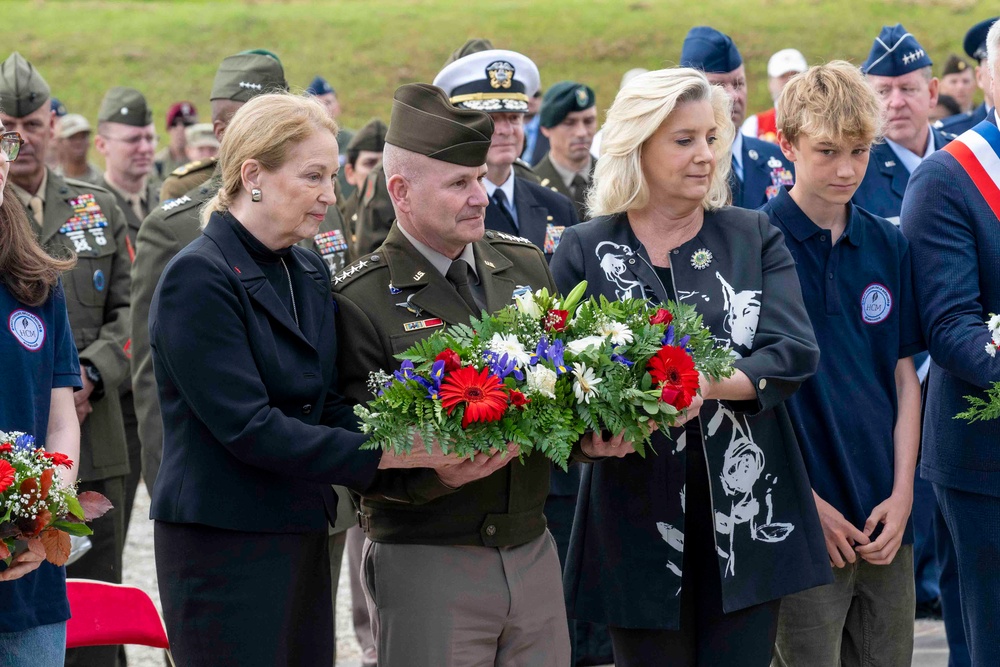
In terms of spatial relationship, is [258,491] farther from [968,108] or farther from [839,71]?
[968,108]

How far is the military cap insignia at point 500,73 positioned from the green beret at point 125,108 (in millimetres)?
3992

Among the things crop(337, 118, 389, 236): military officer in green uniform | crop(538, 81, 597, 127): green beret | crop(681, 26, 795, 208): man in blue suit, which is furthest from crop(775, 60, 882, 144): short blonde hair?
crop(337, 118, 389, 236): military officer in green uniform

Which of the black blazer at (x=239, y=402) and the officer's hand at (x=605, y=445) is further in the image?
the officer's hand at (x=605, y=445)

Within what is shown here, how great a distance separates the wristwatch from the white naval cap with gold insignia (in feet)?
6.25

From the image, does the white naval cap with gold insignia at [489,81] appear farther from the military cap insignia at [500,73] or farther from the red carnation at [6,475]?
the red carnation at [6,475]

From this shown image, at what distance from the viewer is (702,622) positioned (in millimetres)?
3604

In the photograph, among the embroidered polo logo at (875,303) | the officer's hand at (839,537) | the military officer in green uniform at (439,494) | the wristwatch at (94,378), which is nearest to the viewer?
the military officer in green uniform at (439,494)

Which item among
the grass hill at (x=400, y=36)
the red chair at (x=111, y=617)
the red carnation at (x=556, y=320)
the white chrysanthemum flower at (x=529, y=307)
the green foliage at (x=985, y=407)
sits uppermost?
the white chrysanthemum flower at (x=529, y=307)

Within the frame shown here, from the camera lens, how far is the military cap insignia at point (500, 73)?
5.45 meters

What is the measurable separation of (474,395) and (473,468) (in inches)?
10.2

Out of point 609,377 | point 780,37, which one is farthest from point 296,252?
point 780,37

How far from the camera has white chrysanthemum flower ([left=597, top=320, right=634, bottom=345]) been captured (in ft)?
9.96

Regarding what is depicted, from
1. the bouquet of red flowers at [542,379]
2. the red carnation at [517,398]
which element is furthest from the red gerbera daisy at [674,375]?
the red carnation at [517,398]

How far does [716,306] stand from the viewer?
355 cm
